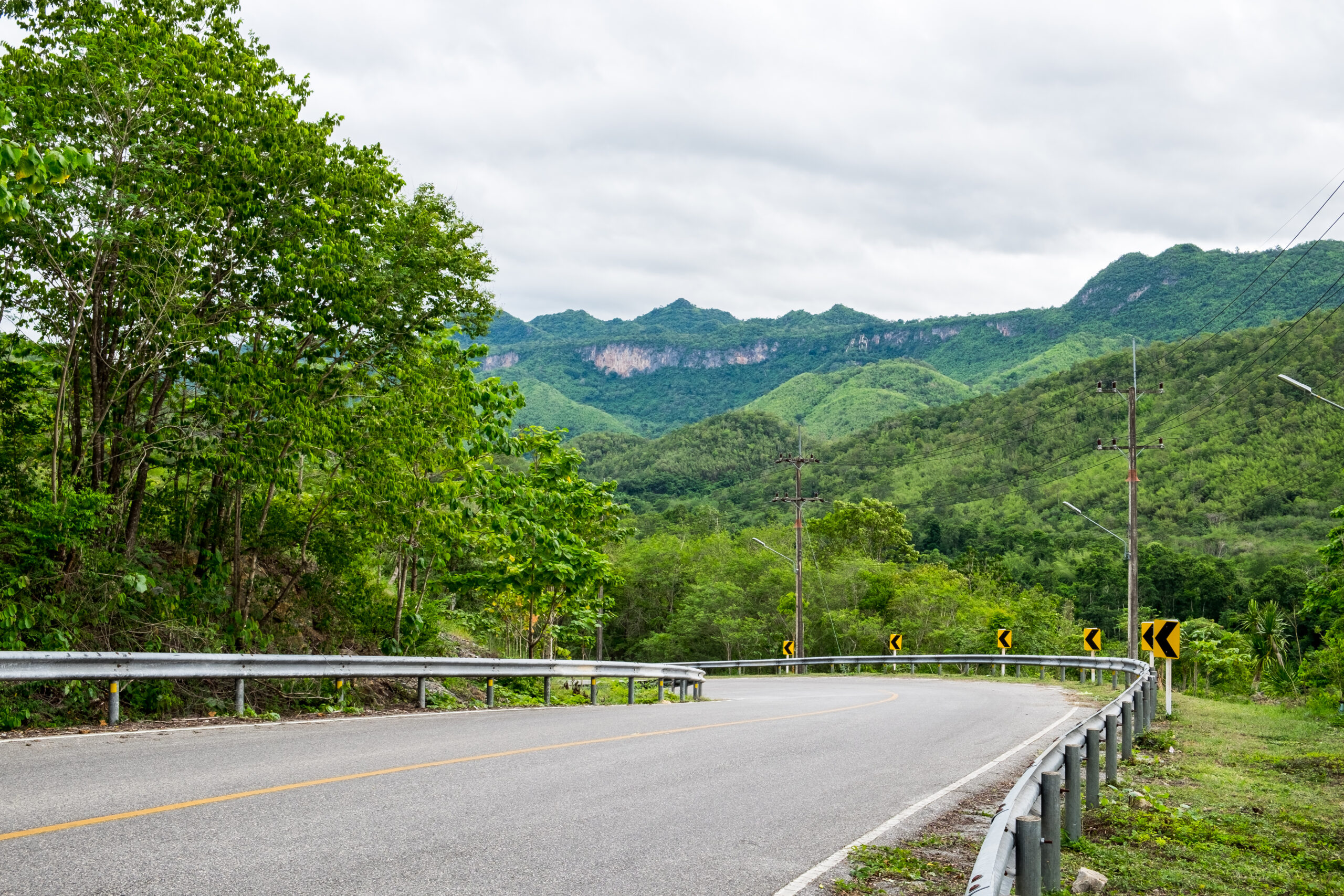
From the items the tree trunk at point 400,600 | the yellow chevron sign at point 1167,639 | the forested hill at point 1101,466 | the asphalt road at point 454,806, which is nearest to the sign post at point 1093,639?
the yellow chevron sign at point 1167,639

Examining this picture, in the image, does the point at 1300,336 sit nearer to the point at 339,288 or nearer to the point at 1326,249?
the point at 1326,249

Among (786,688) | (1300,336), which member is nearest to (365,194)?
(786,688)

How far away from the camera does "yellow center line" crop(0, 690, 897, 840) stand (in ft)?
19.6

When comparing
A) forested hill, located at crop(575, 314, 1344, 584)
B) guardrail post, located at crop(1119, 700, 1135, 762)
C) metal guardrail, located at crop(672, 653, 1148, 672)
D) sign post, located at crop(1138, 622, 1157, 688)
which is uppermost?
forested hill, located at crop(575, 314, 1344, 584)

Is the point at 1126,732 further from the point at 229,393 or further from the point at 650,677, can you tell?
the point at 229,393

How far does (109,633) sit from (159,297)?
4122mm

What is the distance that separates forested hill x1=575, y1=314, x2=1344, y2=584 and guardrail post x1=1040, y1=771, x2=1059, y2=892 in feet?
275

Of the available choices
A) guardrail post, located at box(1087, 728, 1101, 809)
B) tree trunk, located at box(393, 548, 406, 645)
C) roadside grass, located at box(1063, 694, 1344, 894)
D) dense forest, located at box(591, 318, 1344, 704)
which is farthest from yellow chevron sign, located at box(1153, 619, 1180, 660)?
dense forest, located at box(591, 318, 1344, 704)

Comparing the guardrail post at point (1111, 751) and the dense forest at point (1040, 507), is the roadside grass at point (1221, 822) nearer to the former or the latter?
the guardrail post at point (1111, 751)

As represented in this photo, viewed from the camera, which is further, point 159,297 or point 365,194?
point 365,194

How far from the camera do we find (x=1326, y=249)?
199500mm

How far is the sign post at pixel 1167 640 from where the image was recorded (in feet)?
67.6

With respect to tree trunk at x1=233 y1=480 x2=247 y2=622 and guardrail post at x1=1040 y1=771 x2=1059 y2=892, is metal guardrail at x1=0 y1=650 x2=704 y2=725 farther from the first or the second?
guardrail post at x1=1040 y1=771 x2=1059 y2=892

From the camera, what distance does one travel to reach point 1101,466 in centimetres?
11844
